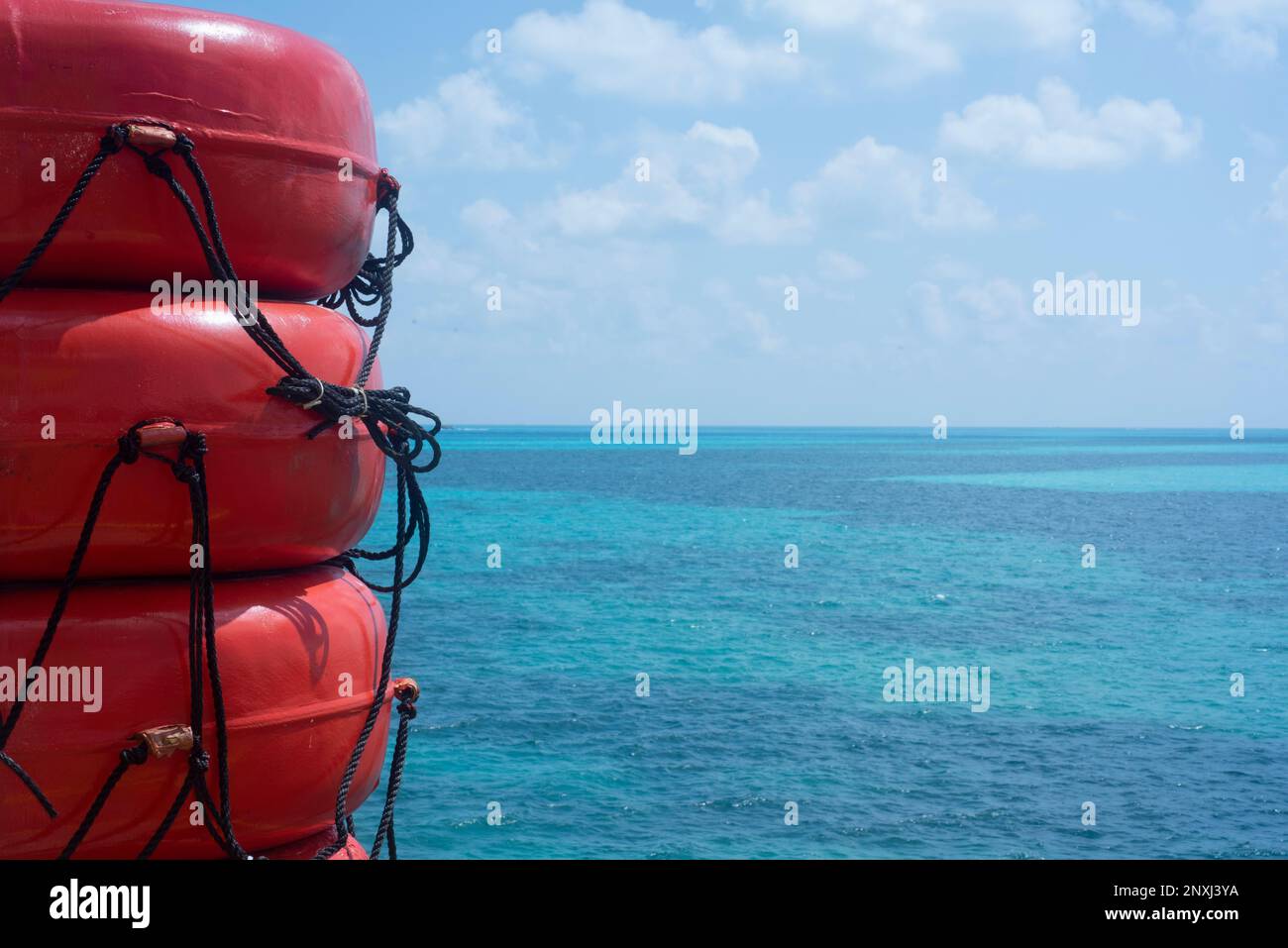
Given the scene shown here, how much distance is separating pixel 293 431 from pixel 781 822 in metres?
16.2

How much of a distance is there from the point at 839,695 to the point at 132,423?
80.1 feet

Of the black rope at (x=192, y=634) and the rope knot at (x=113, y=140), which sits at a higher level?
the rope knot at (x=113, y=140)

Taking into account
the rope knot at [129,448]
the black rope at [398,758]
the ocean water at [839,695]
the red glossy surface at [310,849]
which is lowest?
the ocean water at [839,695]

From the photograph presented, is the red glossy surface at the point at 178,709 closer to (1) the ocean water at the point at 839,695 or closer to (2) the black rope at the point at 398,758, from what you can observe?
(2) the black rope at the point at 398,758

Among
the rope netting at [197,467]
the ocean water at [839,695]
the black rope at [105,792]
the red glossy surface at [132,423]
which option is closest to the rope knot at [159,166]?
the rope netting at [197,467]

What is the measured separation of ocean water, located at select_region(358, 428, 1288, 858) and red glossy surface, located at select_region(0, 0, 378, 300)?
47.3 feet

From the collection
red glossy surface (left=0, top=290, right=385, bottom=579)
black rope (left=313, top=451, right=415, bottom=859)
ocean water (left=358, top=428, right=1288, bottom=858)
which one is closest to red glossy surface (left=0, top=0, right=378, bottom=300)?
red glossy surface (left=0, top=290, right=385, bottom=579)

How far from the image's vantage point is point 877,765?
2191cm

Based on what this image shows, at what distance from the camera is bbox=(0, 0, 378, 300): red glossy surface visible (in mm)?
3586

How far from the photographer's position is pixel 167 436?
3.61m

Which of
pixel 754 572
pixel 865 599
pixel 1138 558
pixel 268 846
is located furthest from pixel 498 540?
pixel 268 846

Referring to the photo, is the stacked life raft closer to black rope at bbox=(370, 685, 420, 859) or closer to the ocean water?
black rope at bbox=(370, 685, 420, 859)

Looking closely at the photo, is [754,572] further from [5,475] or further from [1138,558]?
[5,475]

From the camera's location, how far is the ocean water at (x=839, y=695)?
18.7 m
